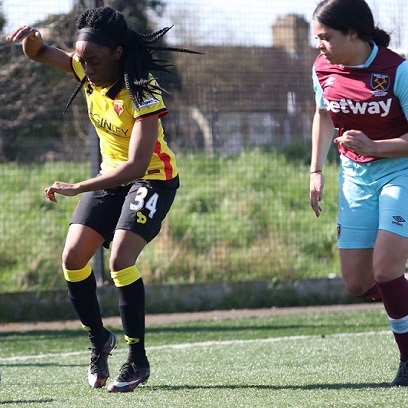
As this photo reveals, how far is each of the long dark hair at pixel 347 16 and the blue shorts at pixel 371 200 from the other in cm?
69

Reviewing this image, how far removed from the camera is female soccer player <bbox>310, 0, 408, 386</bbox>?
16.3 ft

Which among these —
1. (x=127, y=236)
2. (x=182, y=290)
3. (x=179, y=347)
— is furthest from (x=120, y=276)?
(x=182, y=290)

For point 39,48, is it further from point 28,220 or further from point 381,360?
point 28,220

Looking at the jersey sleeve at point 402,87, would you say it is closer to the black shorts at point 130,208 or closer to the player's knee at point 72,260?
the black shorts at point 130,208

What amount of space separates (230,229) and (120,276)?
19.6 feet

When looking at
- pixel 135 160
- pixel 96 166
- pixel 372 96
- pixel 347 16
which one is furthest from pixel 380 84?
pixel 96 166

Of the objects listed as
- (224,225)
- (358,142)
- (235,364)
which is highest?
(358,142)

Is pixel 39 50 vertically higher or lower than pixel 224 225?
higher

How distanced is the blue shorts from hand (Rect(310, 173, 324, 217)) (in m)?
0.12

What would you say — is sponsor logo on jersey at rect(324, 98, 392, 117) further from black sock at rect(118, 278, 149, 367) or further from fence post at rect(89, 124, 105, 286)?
fence post at rect(89, 124, 105, 286)

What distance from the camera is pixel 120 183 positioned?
5.23 meters

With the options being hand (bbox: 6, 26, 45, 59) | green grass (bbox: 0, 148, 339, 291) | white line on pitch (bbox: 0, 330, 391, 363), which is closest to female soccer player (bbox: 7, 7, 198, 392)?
hand (bbox: 6, 26, 45, 59)

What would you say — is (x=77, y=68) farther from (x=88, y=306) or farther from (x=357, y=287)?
(x=357, y=287)

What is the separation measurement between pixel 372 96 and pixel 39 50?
2.07 metres
